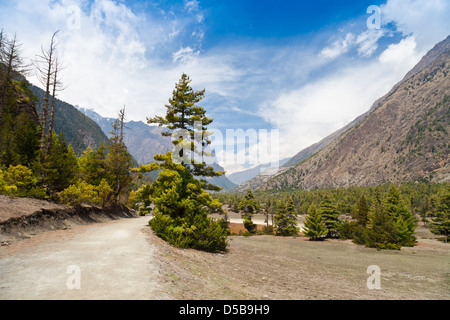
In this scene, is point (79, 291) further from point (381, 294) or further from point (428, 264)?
point (428, 264)

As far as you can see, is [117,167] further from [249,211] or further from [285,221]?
[285,221]

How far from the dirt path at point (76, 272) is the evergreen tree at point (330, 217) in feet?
123

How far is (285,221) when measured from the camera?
4781cm

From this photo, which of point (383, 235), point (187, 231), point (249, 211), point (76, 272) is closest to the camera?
point (76, 272)

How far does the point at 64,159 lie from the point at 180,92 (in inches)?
502

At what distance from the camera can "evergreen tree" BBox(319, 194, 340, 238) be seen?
3925cm

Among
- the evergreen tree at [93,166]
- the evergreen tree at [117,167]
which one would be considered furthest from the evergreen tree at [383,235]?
the evergreen tree at [93,166]

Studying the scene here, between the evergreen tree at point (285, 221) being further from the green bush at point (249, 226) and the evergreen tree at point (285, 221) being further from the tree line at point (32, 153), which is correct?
the tree line at point (32, 153)

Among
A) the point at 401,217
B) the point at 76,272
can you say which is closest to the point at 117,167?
the point at 76,272

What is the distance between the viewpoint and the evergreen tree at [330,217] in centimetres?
3925

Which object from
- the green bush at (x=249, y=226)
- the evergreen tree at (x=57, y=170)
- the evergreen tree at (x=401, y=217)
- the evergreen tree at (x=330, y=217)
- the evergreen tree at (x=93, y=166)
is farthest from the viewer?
the green bush at (x=249, y=226)

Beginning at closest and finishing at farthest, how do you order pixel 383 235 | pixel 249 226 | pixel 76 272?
pixel 76 272 → pixel 383 235 → pixel 249 226

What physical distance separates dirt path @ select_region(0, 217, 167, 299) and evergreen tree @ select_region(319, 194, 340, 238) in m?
37.5

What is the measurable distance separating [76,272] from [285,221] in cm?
4614
